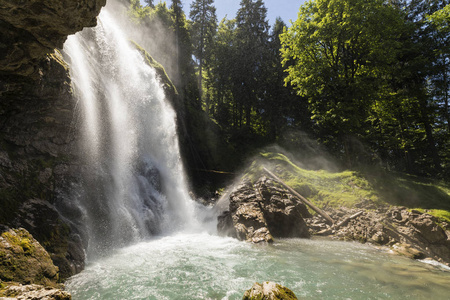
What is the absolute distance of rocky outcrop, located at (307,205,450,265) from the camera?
8234 mm

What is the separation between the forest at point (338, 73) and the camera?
15.7m

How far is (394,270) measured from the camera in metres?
6.43

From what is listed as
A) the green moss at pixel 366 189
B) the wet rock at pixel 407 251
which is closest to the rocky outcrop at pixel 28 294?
the wet rock at pixel 407 251

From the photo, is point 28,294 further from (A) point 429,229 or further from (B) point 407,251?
(A) point 429,229

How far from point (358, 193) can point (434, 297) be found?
8.92m

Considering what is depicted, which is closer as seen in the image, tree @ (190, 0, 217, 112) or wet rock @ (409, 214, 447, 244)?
wet rock @ (409, 214, 447, 244)

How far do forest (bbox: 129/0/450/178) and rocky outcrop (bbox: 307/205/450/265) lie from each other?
6.97 meters

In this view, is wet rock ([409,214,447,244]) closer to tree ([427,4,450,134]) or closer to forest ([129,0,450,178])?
forest ([129,0,450,178])

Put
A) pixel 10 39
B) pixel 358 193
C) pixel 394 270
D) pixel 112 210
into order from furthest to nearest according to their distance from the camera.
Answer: pixel 358 193, pixel 112 210, pixel 394 270, pixel 10 39

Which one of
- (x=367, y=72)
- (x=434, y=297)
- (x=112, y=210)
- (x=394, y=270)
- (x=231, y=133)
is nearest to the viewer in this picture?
(x=434, y=297)

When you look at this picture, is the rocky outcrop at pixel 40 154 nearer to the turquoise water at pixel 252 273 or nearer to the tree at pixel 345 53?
the turquoise water at pixel 252 273

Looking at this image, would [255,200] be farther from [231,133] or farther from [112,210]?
[231,133]

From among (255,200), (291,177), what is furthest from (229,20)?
(255,200)

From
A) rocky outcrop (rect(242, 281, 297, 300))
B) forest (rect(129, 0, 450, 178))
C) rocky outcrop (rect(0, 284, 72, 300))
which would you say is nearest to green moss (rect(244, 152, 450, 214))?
forest (rect(129, 0, 450, 178))
